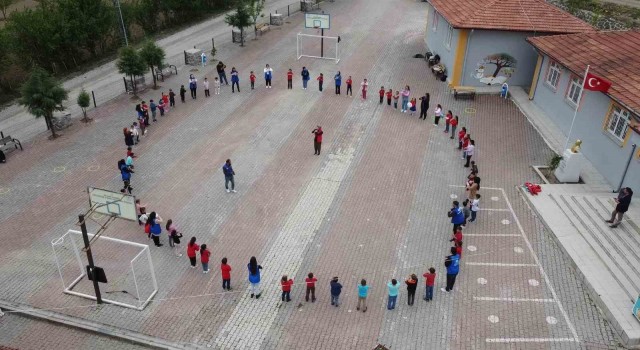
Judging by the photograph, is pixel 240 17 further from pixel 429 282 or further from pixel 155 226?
pixel 429 282

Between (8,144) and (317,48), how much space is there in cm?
2014

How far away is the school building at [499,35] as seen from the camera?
1088 inches

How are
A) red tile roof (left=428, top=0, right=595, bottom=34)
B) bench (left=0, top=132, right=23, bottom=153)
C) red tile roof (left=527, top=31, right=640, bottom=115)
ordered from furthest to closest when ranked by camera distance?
red tile roof (left=428, top=0, right=595, bottom=34) < bench (left=0, top=132, right=23, bottom=153) < red tile roof (left=527, top=31, right=640, bottom=115)

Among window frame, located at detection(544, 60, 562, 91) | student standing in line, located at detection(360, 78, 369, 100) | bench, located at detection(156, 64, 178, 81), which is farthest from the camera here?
bench, located at detection(156, 64, 178, 81)

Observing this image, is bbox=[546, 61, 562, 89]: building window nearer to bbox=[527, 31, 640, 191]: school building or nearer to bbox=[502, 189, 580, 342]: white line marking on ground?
bbox=[527, 31, 640, 191]: school building

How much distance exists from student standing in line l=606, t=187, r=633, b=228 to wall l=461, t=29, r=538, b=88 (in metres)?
13.1

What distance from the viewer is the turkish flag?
19781 mm

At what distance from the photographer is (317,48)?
3600cm

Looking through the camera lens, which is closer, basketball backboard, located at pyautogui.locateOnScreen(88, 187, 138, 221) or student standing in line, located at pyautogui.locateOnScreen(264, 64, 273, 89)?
basketball backboard, located at pyautogui.locateOnScreen(88, 187, 138, 221)

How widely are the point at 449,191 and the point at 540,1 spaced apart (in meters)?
16.1

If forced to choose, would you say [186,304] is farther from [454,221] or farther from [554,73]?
[554,73]

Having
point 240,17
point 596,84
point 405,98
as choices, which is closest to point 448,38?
point 405,98

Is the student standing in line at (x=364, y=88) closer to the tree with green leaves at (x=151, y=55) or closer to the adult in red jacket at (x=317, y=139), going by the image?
the adult in red jacket at (x=317, y=139)

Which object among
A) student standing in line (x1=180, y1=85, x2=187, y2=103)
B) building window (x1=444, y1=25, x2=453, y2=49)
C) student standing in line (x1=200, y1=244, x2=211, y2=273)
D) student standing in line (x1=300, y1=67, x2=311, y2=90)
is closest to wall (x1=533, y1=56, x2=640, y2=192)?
building window (x1=444, y1=25, x2=453, y2=49)
